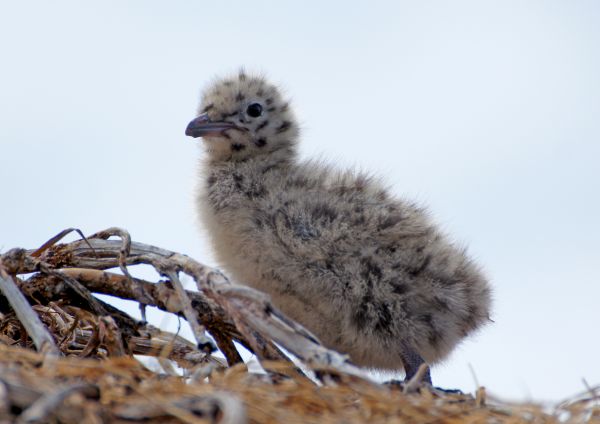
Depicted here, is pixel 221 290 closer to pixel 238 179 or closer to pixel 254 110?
pixel 238 179

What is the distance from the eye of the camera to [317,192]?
172 inches

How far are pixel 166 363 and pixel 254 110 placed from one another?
2.28m

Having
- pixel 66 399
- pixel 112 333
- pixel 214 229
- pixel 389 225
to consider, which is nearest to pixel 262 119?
pixel 214 229

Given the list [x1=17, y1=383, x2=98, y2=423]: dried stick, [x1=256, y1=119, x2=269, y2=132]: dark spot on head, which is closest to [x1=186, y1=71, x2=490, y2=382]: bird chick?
[x1=256, y1=119, x2=269, y2=132]: dark spot on head

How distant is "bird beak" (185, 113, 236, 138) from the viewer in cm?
492

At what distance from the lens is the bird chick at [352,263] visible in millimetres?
4016

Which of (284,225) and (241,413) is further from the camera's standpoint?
(284,225)

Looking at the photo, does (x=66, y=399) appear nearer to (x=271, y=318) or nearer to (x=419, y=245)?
(x=271, y=318)

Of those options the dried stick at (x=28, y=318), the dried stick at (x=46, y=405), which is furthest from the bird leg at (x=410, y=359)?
the dried stick at (x=46, y=405)

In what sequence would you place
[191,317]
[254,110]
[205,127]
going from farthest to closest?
[254,110], [205,127], [191,317]

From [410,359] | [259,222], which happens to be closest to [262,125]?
[259,222]

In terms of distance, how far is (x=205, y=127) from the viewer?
4.97 meters

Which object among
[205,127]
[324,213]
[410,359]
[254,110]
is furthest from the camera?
[254,110]

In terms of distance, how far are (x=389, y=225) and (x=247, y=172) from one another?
81 cm
